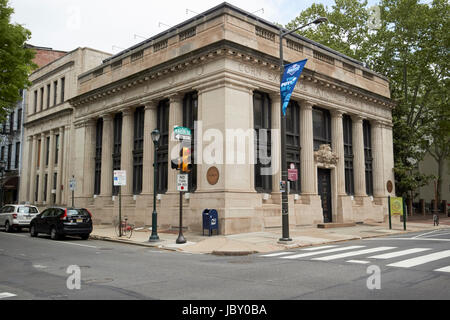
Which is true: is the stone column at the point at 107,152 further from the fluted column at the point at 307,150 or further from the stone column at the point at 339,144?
the stone column at the point at 339,144

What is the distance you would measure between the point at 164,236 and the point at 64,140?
66.2 ft

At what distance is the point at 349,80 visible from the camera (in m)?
29.2

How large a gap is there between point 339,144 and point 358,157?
2725mm

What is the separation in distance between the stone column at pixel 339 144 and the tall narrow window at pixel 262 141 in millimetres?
6360

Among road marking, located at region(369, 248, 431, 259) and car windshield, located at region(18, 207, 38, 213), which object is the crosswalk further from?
car windshield, located at region(18, 207, 38, 213)

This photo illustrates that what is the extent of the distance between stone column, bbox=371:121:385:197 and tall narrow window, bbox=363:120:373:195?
30cm

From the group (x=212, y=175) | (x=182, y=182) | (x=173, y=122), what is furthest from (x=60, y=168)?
(x=182, y=182)

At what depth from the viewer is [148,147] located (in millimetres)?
25656

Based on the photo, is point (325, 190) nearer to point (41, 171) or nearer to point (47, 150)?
point (47, 150)

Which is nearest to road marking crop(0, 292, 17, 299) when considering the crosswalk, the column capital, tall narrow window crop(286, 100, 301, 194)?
the crosswalk

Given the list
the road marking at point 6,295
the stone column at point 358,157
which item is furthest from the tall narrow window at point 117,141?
the road marking at point 6,295

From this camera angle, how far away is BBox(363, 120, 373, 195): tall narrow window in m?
31.4
